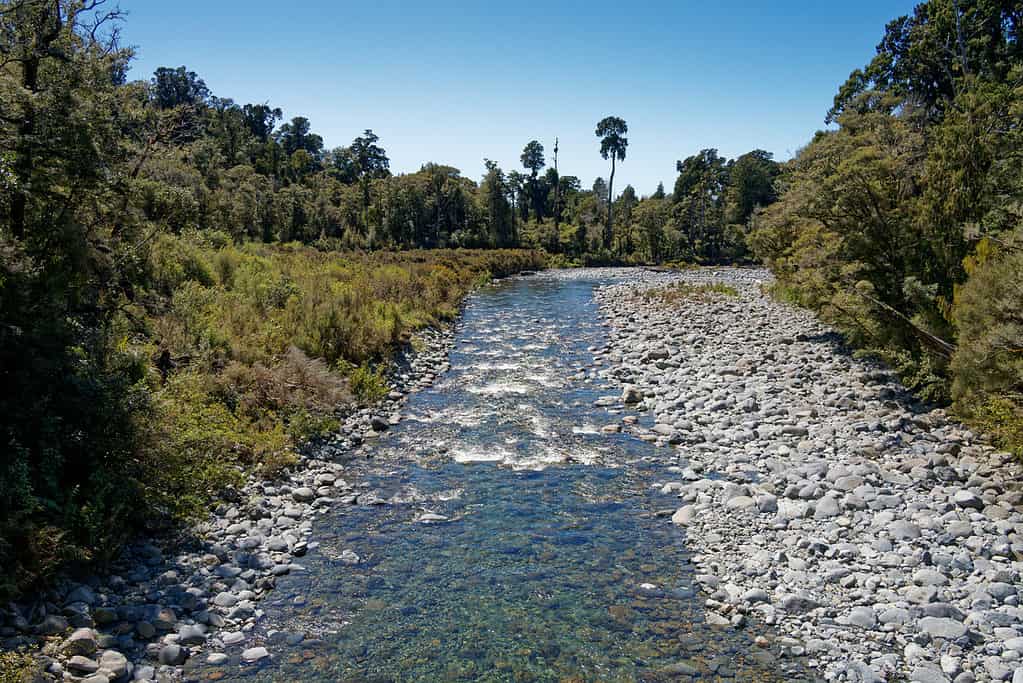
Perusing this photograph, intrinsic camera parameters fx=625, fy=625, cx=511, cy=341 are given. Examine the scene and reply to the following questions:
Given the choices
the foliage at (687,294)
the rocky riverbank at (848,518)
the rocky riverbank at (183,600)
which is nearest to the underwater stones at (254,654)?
the rocky riverbank at (183,600)

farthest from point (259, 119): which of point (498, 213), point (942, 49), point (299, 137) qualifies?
point (942, 49)

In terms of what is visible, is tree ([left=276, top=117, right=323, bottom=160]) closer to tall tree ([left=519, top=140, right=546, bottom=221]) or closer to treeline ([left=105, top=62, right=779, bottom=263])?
treeline ([left=105, top=62, right=779, bottom=263])

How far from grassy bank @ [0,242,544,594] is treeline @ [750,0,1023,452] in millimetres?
11380

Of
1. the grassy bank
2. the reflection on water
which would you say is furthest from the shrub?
the grassy bank

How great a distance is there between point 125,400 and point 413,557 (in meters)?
4.23

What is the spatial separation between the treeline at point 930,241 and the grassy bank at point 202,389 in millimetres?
11380

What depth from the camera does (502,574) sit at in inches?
318

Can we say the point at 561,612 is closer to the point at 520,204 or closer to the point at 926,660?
the point at 926,660

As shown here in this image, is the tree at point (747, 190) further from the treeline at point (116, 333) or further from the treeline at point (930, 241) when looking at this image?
the treeline at point (116, 333)

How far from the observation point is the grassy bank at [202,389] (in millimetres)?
6871

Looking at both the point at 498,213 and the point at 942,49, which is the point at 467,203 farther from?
the point at 942,49

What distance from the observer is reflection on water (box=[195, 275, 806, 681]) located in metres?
6.37

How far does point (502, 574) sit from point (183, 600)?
370 cm

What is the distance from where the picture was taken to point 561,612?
23.7 feet
